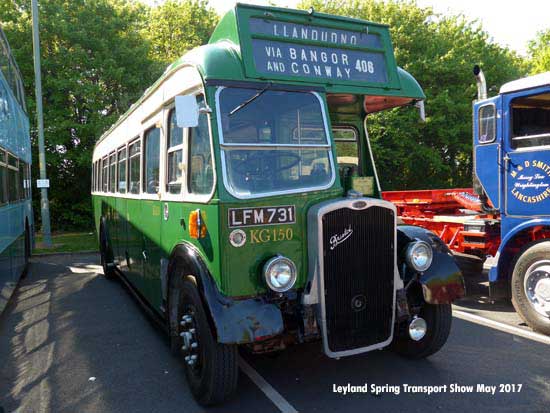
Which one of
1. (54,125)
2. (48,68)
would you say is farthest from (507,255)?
(48,68)

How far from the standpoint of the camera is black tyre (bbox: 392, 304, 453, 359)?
14.0 feet

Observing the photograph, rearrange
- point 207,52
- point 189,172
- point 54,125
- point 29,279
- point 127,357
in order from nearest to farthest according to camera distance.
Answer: point 207,52, point 189,172, point 127,357, point 29,279, point 54,125

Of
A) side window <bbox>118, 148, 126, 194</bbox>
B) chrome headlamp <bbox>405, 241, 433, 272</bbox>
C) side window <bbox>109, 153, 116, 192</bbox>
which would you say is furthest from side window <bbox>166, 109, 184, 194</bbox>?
→ side window <bbox>109, 153, 116, 192</bbox>

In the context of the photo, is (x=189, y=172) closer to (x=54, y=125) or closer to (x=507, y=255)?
(x=507, y=255)

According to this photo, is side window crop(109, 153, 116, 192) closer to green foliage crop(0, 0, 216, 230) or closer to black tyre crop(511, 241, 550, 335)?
black tyre crop(511, 241, 550, 335)

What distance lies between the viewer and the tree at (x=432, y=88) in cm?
2022

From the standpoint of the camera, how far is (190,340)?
12.9 ft

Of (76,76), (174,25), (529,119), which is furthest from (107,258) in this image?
(174,25)

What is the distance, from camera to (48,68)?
18344 millimetres

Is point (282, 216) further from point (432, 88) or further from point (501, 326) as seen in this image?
point (432, 88)

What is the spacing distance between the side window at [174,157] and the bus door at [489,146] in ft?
14.4

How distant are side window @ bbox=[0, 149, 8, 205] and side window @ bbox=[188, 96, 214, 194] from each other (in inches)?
158

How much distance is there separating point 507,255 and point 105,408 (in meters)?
5.14

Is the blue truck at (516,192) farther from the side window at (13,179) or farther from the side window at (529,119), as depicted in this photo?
the side window at (13,179)
